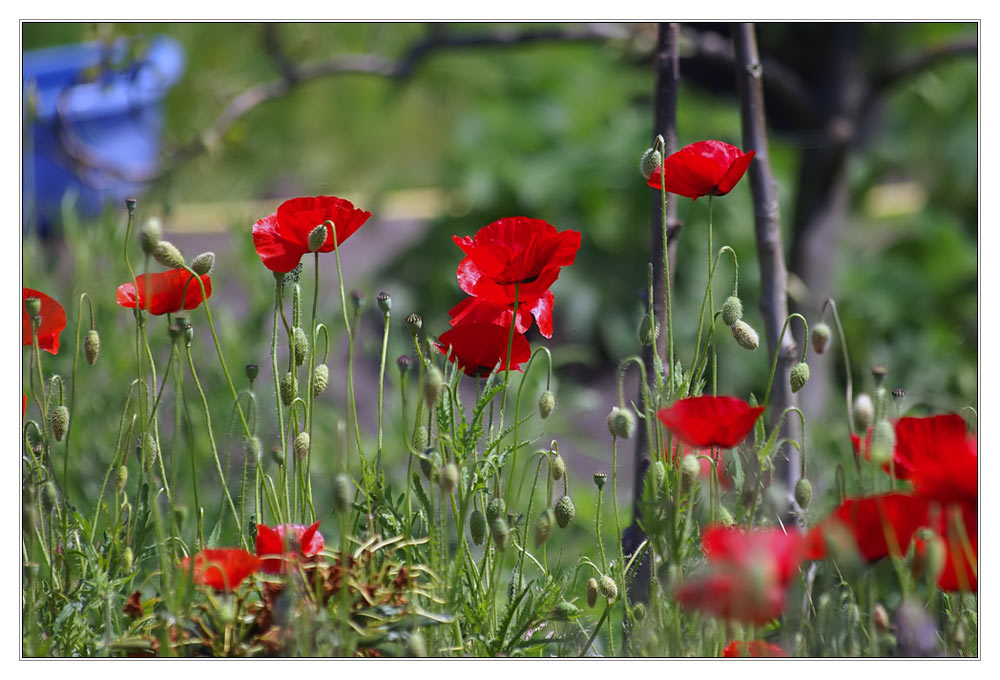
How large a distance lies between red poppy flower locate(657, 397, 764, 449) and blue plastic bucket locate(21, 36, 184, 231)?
2.16ft

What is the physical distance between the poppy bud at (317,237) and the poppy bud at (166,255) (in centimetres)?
7

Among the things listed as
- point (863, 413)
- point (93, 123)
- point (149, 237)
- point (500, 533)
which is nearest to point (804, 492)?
point (863, 413)

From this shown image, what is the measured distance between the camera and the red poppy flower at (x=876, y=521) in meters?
0.48

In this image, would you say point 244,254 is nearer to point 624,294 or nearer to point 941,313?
point 624,294

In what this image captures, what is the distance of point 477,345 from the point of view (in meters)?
0.60

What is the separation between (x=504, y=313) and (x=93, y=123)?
5.86 feet

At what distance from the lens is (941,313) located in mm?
2594

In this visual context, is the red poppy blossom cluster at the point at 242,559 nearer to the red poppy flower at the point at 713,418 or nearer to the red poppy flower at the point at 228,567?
the red poppy flower at the point at 228,567

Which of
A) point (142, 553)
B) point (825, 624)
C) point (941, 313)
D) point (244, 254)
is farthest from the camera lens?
point (941, 313)

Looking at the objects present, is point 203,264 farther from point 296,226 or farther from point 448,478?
point 448,478
